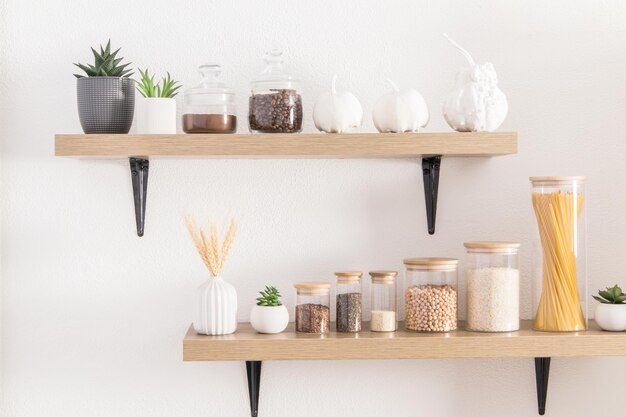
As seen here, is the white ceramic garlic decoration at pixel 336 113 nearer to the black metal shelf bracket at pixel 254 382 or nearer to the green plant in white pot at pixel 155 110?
the green plant in white pot at pixel 155 110

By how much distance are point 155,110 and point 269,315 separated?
44 centimetres

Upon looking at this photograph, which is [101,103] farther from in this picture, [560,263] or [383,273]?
[560,263]

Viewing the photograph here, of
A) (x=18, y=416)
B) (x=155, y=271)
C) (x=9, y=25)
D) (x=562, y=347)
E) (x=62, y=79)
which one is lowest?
(x=18, y=416)

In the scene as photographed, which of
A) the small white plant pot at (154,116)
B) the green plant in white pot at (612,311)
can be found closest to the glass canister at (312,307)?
the small white plant pot at (154,116)

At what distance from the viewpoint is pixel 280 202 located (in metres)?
1.63

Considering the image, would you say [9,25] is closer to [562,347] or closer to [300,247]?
[300,247]

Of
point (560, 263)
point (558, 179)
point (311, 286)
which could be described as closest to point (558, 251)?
point (560, 263)

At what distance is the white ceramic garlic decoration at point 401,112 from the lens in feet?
4.75

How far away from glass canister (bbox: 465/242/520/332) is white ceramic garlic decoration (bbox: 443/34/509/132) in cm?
23

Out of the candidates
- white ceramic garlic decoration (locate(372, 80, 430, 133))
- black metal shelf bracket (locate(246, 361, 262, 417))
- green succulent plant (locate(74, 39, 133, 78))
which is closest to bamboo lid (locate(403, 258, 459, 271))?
white ceramic garlic decoration (locate(372, 80, 430, 133))

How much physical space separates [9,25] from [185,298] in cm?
66

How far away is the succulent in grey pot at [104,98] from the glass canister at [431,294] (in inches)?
23.8

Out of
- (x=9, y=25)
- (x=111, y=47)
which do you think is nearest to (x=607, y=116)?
(x=111, y=47)

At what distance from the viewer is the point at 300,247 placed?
163 centimetres
